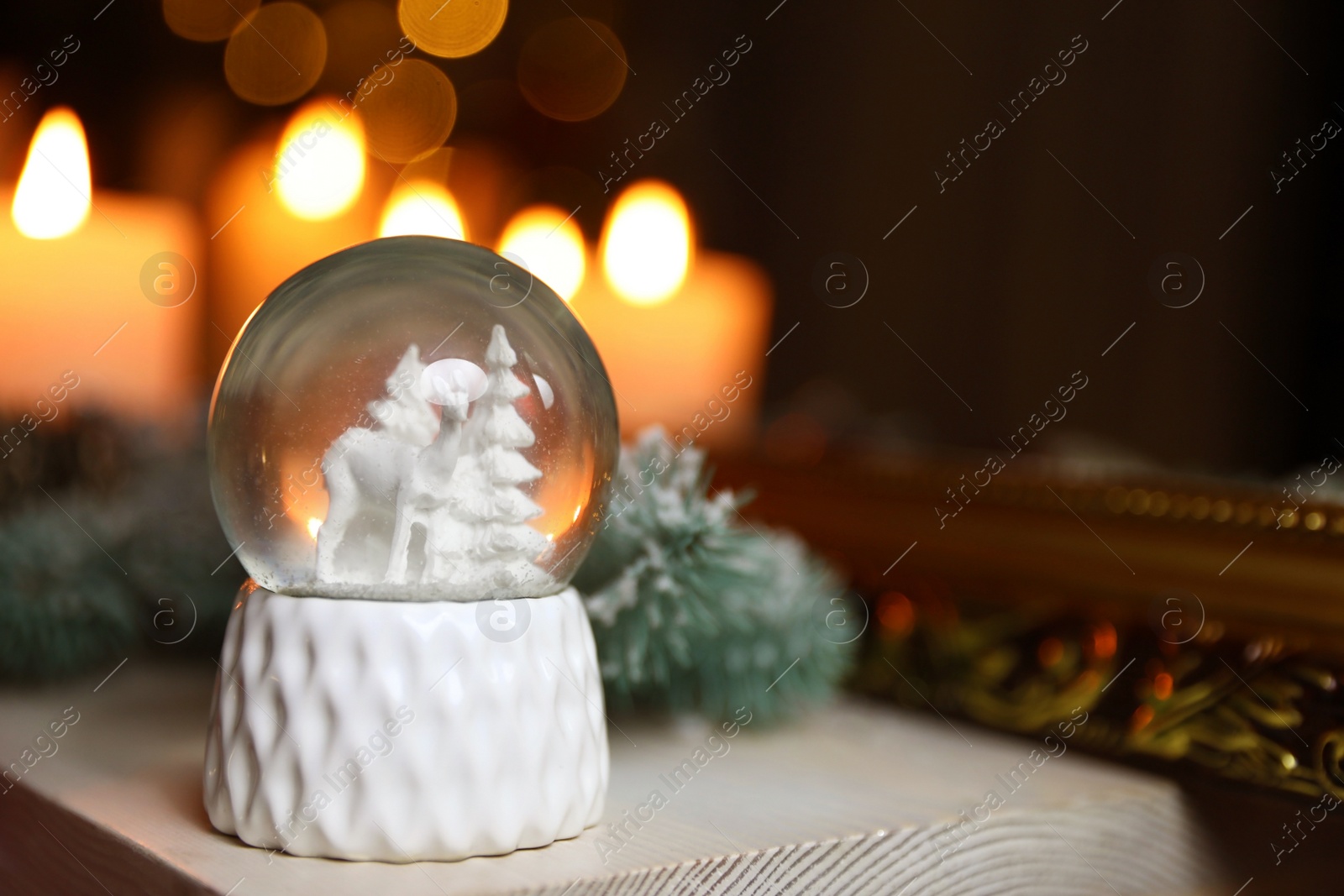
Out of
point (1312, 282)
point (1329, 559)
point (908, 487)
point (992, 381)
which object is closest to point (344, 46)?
point (992, 381)

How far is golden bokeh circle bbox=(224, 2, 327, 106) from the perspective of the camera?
4.77ft

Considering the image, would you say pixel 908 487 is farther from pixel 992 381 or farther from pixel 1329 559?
pixel 992 381

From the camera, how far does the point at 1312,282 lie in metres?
1.02

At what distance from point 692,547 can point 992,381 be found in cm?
78

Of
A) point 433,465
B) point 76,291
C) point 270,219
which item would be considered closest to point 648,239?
point 76,291

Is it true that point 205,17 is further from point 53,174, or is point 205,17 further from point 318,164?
point 53,174

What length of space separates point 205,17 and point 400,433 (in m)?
1.17

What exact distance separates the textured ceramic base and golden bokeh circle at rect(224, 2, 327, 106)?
3.93 feet

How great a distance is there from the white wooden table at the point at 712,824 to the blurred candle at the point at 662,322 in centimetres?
39

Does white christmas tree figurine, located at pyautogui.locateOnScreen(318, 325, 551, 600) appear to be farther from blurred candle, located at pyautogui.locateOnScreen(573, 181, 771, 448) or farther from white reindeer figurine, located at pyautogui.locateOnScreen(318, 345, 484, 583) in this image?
blurred candle, located at pyautogui.locateOnScreen(573, 181, 771, 448)

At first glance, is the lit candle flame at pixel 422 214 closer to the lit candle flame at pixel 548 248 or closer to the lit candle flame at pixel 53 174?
the lit candle flame at pixel 548 248

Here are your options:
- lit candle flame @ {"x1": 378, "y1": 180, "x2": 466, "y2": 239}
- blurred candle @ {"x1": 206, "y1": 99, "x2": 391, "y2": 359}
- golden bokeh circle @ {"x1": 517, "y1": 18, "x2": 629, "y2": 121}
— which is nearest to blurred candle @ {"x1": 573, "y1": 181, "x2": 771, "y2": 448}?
lit candle flame @ {"x1": 378, "y1": 180, "x2": 466, "y2": 239}

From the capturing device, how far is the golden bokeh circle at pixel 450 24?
148 centimetres

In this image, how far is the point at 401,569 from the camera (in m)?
0.47
